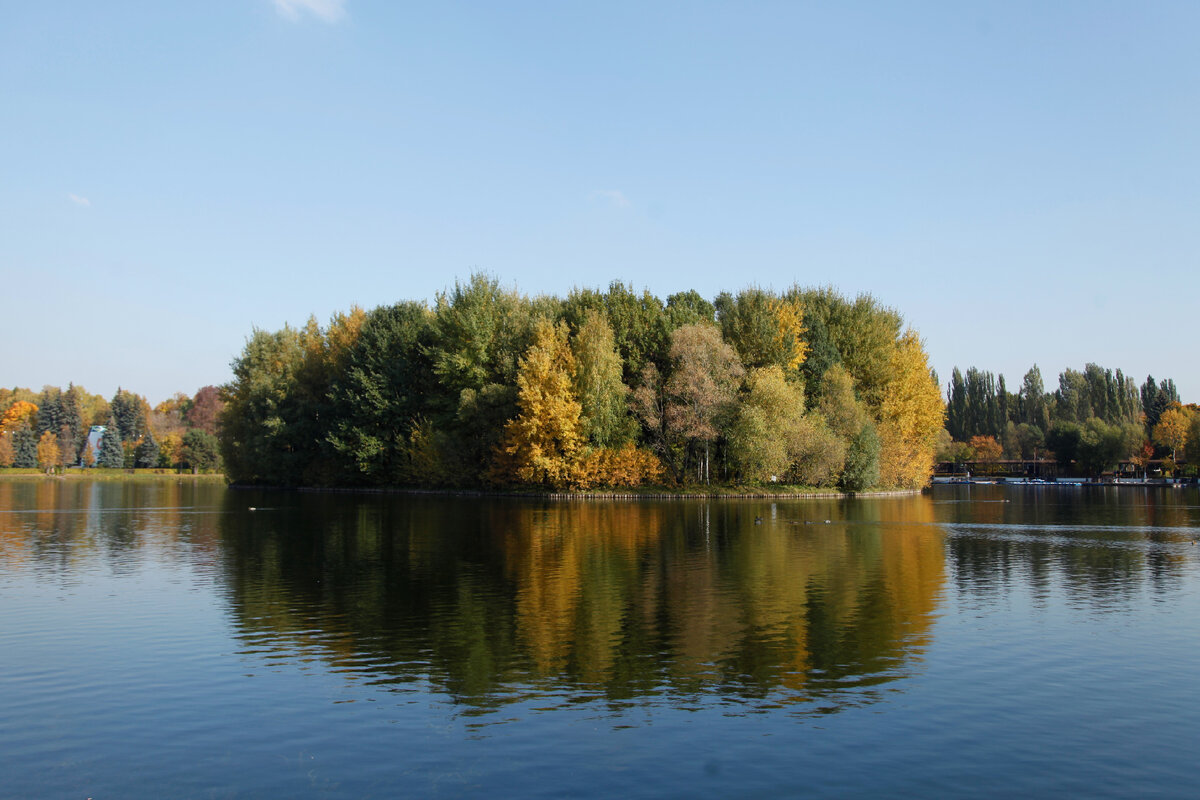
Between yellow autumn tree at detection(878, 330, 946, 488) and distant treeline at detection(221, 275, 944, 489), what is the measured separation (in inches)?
9.2

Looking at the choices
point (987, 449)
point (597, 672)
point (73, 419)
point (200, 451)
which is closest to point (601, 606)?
point (597, 672)

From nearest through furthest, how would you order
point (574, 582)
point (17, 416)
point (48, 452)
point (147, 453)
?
point (574, 582) < point (48, 452) < point (147, 453) < point (17, 416)

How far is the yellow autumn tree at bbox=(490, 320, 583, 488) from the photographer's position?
2724 inches

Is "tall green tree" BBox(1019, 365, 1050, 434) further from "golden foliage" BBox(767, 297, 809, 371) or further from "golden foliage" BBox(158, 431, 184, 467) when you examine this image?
"golden foliage" BBox(158, 431, 184, 467)

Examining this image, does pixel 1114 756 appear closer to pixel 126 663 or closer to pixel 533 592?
pixel 533 592

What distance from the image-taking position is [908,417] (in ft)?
283

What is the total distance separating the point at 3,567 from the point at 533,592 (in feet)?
63.2

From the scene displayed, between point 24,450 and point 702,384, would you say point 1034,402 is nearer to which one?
point 702,384

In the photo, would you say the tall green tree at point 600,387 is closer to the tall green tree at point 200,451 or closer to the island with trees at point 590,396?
the island with trees at point 590,396

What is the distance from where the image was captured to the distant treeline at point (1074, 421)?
137 meters

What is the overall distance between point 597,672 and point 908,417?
7712 cm

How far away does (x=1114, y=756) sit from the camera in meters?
11.8

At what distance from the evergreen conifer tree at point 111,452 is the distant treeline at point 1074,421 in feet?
510

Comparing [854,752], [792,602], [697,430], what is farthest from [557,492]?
[854,752]
